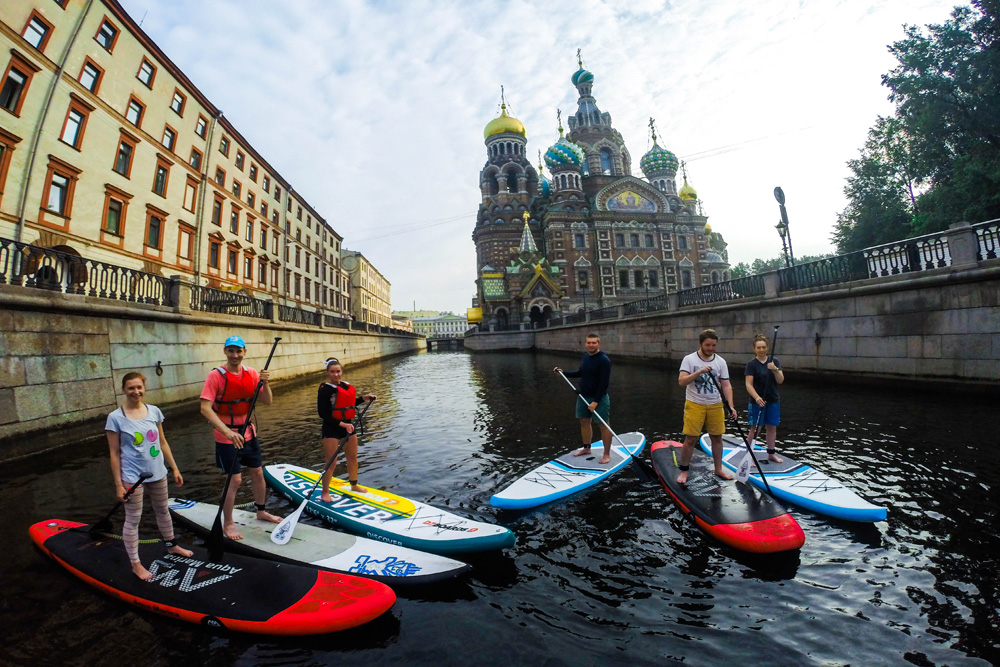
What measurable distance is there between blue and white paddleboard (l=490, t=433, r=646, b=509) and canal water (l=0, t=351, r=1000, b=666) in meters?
0.18

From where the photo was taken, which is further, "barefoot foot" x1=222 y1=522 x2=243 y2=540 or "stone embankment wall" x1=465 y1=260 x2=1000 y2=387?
"stone embankment wall" x1=465 y1=260 x2=1000 y2=387

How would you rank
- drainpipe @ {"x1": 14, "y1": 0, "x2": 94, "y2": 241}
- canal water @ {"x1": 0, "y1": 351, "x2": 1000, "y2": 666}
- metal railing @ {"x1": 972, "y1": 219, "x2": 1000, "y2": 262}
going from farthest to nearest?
drainpipe @ {"x1": 14, "y1": 0, "x2": 94, "y2": 241}
metal railing @ {"x1": 972, "y1": 219, "x2": 1000, "y2": 262}
canal water @ {"x1": 0, "y1": 351, "x2": 1000, "y2": 666}

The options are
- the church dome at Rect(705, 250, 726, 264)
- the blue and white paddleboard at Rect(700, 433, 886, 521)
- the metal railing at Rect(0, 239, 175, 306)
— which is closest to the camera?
the blue and white paddleboard at Rect(700, 433, 886, 521)

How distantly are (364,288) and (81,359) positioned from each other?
190 ft

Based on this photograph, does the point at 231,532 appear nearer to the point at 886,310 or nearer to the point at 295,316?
the point at 886,310

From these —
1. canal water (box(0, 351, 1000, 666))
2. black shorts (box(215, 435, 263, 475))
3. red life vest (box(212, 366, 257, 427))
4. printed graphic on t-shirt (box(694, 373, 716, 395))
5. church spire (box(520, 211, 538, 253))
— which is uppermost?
church spire (box(520, 211, 538, 253))

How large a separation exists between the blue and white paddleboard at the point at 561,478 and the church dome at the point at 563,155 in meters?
55.6

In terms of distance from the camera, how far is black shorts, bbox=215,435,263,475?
4.47m

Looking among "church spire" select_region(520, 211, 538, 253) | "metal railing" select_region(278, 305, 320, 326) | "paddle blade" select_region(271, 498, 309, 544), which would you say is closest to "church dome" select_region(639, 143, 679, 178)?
"church spire" select_region(520, 211, 538, 253)

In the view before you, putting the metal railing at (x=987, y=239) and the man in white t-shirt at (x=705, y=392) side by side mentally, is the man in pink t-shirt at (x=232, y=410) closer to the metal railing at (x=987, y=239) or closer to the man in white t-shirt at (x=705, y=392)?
the man in white t-shirt at (x=705, y=392)

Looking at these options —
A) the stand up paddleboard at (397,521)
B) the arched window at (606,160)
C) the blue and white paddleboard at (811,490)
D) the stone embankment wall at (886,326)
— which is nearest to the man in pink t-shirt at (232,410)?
the stand up paddleboard at (397,521)

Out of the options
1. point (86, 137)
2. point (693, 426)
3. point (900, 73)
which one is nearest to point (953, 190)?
point (900, 73)

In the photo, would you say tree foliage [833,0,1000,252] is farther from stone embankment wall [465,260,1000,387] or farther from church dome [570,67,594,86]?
church dome [570,67,594,86]

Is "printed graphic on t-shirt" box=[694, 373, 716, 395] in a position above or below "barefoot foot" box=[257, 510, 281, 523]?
above
